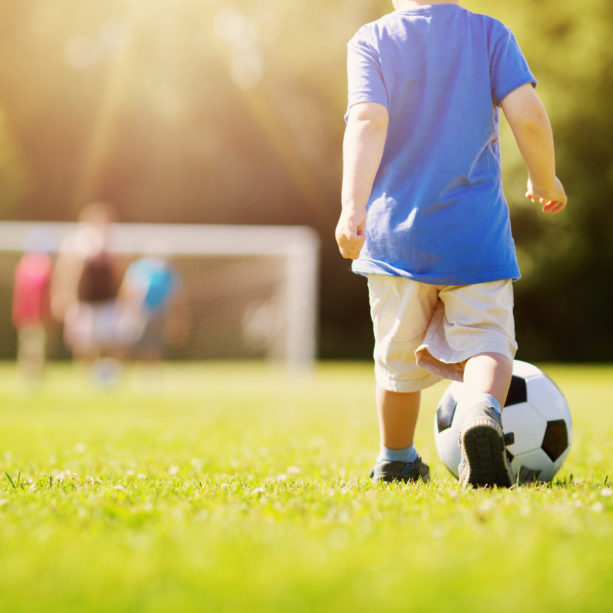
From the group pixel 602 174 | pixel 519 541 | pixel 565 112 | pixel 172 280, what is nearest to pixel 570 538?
pixel 519 541

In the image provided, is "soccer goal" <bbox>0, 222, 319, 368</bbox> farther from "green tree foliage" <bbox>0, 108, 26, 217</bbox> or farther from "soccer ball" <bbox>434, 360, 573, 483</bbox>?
"soccer ball" <bbox>434, 360, 573, 483</bbox>

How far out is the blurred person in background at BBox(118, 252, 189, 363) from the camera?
12.3 m

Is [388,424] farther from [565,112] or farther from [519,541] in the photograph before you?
[565,112]

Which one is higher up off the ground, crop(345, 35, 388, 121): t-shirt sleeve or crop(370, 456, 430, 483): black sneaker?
crop(345, 35, 388, 121): t-shirt sleeve

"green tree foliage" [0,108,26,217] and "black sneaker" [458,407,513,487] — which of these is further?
"green tree foliage" [0,108,26,217]

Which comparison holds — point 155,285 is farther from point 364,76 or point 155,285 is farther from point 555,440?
point 364,76

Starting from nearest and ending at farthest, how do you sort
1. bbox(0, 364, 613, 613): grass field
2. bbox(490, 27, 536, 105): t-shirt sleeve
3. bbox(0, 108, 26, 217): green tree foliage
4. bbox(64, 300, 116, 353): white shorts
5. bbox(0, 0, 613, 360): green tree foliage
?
bbox(0, 364, 613, 613): grass field
bbox(490, 27, 536, 105): t-shirt sleeve
bbox(64, 300, 116, 353): white shorts
bbox(0, 108, 26, 217): green tree foliage
bbox(0, 0, 613, 360): green tree foliage

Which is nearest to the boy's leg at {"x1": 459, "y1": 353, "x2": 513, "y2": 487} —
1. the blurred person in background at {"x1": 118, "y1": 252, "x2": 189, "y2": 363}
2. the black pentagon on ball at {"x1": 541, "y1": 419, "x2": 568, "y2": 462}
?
the black pentagon on ball at {"x1": 541, "y1": 419, "x2": 568, "y2": 462}

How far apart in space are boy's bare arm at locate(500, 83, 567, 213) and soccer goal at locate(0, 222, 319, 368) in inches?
576

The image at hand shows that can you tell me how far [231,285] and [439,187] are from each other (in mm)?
18419

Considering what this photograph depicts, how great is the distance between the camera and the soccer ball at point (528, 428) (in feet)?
11.2

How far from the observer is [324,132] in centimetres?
2661

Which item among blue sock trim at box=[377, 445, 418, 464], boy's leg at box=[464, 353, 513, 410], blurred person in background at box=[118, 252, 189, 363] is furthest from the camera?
blurred person in background at box=[118, 252, 189, 363]

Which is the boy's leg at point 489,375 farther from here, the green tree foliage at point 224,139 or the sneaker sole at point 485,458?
the green tree foliage at point 224,139
